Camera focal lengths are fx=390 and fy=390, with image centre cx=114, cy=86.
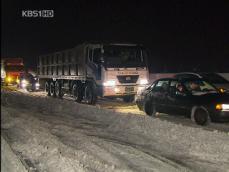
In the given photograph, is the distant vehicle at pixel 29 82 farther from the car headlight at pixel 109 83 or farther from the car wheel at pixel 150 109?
the car wheel at pixel 150 109

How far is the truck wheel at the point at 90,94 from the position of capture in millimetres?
18703

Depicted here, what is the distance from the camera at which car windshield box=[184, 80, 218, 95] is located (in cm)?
1203

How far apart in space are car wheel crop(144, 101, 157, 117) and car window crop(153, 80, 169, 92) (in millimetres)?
591

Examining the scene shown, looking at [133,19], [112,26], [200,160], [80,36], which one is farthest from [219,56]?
[200,160]

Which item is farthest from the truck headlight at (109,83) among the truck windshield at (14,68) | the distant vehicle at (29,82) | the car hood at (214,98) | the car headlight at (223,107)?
the truck windshield at (14,68)

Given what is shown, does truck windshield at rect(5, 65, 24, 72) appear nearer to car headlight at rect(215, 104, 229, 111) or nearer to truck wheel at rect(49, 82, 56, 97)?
truck wheel at rect(49, 82, 56, 97)

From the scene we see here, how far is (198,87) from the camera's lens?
1228 centimetres

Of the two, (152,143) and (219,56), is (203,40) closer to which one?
(219,56)

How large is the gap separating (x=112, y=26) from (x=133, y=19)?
4.54m

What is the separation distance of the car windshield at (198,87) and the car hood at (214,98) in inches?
18.2

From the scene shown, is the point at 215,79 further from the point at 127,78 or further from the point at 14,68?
the point at 14,68

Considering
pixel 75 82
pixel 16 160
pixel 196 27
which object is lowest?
pixel 16 160

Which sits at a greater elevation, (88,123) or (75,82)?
(75,82)

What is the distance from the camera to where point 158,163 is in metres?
6.99
